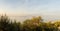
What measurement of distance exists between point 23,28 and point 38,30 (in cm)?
173

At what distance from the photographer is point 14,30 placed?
11.4 meters

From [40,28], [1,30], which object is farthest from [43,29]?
[1,30]

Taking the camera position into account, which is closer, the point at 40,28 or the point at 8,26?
the point at 8,26

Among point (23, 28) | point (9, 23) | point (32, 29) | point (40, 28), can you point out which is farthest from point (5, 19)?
point (40, 28)

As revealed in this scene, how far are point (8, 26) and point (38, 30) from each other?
10.1ft

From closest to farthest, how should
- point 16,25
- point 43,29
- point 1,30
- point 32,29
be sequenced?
point 1,30
point 16,25
point 32,29
point 43,29

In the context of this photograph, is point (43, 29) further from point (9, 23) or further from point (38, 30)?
point (9, 23)

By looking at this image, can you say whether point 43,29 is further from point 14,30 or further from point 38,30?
point 14,30

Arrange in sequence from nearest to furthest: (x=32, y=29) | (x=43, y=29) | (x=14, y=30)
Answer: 1. (x=14, y=30)
2. (x=32, y=29)
3. (x=43, y=29)

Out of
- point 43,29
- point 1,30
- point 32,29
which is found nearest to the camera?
point 1,30

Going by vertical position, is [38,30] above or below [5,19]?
below

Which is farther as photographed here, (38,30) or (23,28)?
(38,30)

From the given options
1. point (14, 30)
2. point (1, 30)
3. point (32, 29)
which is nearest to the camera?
point (1, 30)

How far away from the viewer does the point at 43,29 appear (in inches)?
551
